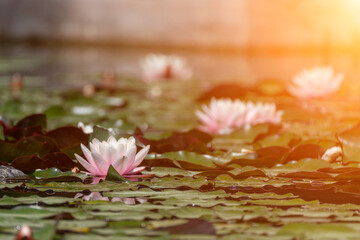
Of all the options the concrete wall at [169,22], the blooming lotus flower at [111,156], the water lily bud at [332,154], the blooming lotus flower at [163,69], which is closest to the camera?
the blooming lotus flower at [111,156]

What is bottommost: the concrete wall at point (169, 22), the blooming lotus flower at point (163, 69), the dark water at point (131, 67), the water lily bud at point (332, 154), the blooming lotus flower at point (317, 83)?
the water lily bud at point (332, 154)

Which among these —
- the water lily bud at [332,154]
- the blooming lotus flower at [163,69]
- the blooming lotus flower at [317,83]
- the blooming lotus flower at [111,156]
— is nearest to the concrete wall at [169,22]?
the blooming lotus flower at [163,69]

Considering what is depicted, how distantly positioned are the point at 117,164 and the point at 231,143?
0.81m

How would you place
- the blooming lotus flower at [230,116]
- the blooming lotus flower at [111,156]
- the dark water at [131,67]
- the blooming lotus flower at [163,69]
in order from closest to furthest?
the blooming lotus flower at [111,156] < the blooming lotus flower at [230,116] < the blooming lotus flower at [163,69] < the dark water at [131,67]

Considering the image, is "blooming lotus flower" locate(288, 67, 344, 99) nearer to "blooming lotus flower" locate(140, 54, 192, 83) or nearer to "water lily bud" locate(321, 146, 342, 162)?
"water lily bud" locate(321, 146, 342, 162)

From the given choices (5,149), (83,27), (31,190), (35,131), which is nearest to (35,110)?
(35,131)

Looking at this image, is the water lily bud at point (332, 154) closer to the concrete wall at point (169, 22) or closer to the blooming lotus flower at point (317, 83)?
the blooming lotus flower at point (317, 83)

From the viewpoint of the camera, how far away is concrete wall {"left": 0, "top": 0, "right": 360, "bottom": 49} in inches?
464

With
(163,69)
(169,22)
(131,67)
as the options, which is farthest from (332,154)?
(169,22)

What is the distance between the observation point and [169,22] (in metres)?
12.1

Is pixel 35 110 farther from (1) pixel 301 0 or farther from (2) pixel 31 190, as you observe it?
(1) pixel 301 0

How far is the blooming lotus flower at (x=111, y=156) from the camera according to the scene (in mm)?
1671

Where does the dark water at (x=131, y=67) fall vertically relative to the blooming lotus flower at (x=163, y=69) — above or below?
above

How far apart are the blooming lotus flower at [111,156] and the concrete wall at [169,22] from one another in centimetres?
1032
